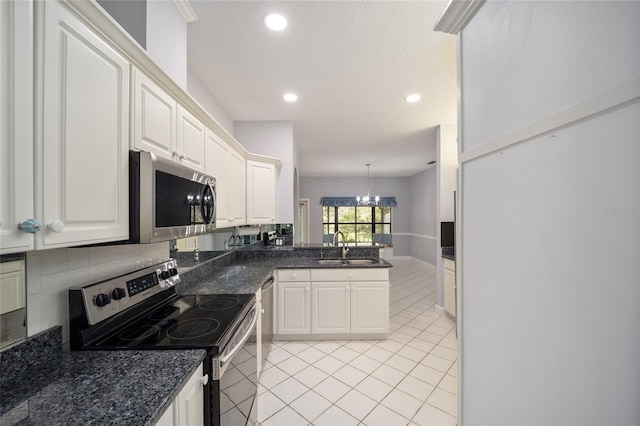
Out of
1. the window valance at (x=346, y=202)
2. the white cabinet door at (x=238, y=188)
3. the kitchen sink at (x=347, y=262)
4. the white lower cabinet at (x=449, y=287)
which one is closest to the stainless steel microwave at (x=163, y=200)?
the white cabinet door at (x=238, y=188)

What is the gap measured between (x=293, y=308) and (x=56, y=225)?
7.93 feet

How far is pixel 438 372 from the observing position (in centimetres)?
233

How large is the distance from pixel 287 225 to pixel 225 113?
1756 mm

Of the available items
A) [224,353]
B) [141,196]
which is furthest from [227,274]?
[141,196]

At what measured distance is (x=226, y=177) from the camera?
7.90 ft

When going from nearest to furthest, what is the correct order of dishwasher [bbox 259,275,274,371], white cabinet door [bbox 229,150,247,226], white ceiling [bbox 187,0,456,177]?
white ceiling [bbox 187,0,456,177]
dishwasher [bbox 259,275,274,371]
white cabinet door [bbox 229,150,247,226]

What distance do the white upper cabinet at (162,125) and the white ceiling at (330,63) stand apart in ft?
2.57

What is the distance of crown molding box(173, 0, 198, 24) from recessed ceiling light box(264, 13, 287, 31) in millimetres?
477

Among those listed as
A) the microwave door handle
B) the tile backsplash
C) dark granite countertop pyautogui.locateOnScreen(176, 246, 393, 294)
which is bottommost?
dark granite countertop pyautogui.locateOnScreen(176, 246, 393, 294)

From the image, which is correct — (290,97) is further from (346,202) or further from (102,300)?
(346,202)

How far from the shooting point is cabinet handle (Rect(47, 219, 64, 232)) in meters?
0.76

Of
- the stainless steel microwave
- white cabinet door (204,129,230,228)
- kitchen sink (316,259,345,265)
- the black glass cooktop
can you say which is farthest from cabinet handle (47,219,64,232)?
kitchen sink (316,259,345,265)

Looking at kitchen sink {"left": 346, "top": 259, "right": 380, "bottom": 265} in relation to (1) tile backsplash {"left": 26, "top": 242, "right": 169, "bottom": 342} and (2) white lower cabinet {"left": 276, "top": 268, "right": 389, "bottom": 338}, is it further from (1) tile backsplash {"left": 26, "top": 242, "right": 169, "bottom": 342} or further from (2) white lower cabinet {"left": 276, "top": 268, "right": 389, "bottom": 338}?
(1) tile backsplash {"left": 26, "top": 242, "right": 169, "bottom": 342}

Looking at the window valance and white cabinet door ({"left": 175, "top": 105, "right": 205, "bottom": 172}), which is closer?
white cabinet door ({"left": 175, "top": 105, "right": 205, "bottom": 172})
